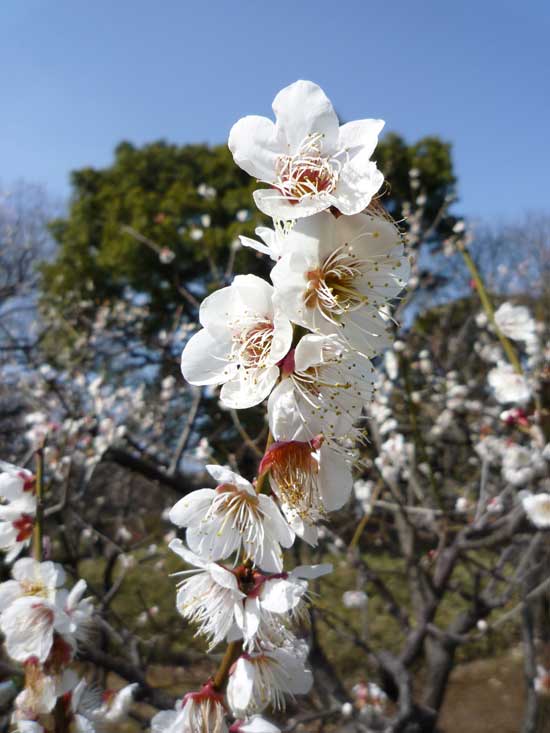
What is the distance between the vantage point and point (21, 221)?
11227mm

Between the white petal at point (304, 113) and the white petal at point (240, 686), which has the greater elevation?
the white petal at point (304, 113)

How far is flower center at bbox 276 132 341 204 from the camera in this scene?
667 millimetres

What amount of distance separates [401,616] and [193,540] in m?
2.16

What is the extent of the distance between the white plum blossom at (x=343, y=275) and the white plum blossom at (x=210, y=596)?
1.13ft

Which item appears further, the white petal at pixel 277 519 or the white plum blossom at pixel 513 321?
the white plum blossom at pixel 513 321

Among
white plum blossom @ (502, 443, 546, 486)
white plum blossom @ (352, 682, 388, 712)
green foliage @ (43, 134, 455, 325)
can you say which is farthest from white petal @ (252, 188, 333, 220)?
green foliage @ (43, 134, 455, 325)

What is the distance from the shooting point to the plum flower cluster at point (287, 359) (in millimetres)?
640

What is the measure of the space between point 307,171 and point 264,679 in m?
0.71

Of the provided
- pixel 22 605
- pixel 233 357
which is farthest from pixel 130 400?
pixel 233 357

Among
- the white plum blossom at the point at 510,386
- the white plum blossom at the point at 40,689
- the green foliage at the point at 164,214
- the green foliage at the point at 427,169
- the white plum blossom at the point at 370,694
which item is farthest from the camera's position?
the green foliage at the point at 427,169

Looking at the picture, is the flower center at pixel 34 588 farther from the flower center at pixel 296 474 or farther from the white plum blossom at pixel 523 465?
the white plum blossom at pixel 523 465

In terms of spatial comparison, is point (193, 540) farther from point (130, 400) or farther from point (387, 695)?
point (130, 400)

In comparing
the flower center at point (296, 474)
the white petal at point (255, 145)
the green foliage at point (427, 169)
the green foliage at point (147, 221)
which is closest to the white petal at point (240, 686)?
the flower center at point (296, 474)

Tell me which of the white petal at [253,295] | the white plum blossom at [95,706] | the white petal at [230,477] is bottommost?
the white plum blossom at [95,706]
